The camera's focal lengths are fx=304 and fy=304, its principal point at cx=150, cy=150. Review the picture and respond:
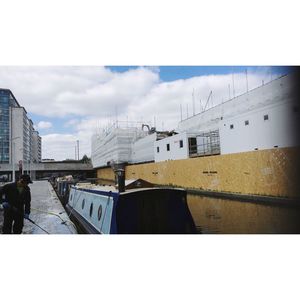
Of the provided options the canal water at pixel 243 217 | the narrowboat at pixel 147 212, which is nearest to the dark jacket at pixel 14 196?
the narrowboat at pixel 147 212

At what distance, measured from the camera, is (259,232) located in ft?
26.3

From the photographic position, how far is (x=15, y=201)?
5.87m

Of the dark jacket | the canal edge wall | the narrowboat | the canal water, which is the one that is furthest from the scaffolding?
the dark jacket

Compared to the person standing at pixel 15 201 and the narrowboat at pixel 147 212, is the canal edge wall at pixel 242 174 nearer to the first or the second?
the narrowboat at pixel 147 212

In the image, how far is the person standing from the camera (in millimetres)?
5750

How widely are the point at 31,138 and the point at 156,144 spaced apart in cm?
1523

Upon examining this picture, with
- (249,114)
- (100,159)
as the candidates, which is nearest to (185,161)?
(249,114)

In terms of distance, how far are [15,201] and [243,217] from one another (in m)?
7.00

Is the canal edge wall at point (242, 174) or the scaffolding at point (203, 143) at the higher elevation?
the scaffolding at point (203, 143)

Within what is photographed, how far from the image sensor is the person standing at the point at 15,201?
18.9 feet

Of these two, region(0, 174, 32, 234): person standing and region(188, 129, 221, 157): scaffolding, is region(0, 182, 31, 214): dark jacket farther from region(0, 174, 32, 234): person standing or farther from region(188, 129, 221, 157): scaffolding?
region(188, 129, 221, 157): scaffolding

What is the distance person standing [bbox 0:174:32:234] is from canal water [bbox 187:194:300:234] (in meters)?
4.87

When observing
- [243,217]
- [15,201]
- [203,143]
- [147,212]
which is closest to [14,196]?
[15,201]

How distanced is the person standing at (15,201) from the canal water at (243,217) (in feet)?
16.0
